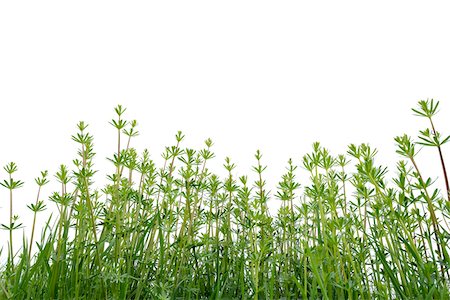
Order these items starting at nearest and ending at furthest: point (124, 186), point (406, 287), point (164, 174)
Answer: point (406, 287) → point (124, 186) → point (164, 174)

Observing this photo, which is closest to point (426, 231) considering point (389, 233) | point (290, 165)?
point (389, 233)

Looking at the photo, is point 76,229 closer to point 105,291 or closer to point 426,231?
point 105,291

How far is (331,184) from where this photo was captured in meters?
2.93

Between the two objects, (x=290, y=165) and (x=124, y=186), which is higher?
(x=290, y=165)

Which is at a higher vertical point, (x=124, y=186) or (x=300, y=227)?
(x=124, y=186)

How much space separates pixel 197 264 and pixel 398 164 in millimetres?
1358

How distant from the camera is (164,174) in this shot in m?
3.51

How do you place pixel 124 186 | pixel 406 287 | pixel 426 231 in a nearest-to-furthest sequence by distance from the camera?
pixel 406 287
pixel 426 231
pixel 124 186

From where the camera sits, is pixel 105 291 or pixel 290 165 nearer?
pixel 105 291

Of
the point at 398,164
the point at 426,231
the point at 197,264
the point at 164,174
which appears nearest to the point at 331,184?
the point at 398,164

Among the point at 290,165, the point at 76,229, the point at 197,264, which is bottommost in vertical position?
the point at 197,264

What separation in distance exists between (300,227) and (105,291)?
139 centimetres

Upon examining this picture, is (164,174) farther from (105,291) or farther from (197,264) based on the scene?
(105,291)

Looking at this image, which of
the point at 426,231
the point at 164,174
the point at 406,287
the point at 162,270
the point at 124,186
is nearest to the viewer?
the point at 406,287
